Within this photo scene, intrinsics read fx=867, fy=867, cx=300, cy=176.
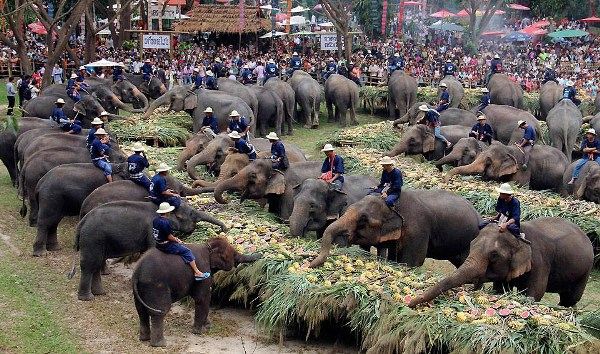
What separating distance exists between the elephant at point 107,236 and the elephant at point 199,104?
10297mm

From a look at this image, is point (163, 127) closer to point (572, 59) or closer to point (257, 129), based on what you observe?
point (257, 129)

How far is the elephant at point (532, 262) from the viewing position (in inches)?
386

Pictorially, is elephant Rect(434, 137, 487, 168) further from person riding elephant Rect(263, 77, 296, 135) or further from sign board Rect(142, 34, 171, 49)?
sign board Rect(142, 34, 171, 49)

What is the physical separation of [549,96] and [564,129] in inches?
195

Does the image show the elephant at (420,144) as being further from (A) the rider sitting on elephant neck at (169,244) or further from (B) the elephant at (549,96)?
(B) the elephant at (549,96)

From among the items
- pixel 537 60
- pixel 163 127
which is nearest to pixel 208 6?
pixel 537 60

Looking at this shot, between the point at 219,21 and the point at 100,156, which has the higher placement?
the point at 219,21

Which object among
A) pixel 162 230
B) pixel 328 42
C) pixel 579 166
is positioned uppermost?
pixel 328 42

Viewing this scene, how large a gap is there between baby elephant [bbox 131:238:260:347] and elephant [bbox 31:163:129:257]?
12.3ft

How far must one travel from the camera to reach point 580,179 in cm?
1570

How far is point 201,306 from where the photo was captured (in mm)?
10539

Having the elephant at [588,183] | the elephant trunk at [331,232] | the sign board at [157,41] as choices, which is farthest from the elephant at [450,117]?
the elephant trunk at [331,232]

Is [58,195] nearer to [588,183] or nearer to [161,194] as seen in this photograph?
[161,194]

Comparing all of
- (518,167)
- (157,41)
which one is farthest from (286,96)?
(518,167)
